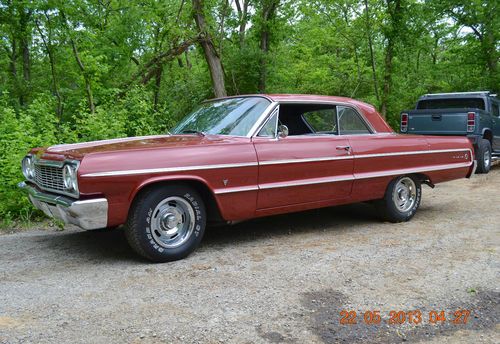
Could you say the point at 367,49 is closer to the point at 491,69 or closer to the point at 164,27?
the point at 491,69

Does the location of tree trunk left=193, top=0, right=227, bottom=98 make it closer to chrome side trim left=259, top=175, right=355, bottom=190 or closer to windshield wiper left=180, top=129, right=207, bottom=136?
windshield wiper left=180, top=129, right=207, bottom=136

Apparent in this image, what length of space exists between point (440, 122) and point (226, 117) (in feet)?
26.2

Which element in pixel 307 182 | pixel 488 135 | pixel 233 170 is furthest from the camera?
pixel 488 135

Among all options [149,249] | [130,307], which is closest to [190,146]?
[149,249]

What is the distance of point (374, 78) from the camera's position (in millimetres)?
16859

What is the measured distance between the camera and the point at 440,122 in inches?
450

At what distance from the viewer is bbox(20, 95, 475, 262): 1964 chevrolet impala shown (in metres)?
3.96

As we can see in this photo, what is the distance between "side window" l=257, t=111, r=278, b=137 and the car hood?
0.25 meters

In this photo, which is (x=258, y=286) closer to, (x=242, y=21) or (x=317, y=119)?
(x=317, y=119)

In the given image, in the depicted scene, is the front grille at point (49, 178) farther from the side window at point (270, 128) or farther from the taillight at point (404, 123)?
the taillight at point (404, 123)

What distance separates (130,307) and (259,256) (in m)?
1.57

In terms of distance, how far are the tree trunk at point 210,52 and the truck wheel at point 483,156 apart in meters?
6.73

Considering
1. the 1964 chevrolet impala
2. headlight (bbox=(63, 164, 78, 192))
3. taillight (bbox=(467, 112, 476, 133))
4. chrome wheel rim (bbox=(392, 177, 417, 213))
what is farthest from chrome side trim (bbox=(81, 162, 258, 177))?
taillight (bbox=(467, 112, 476, 133))
